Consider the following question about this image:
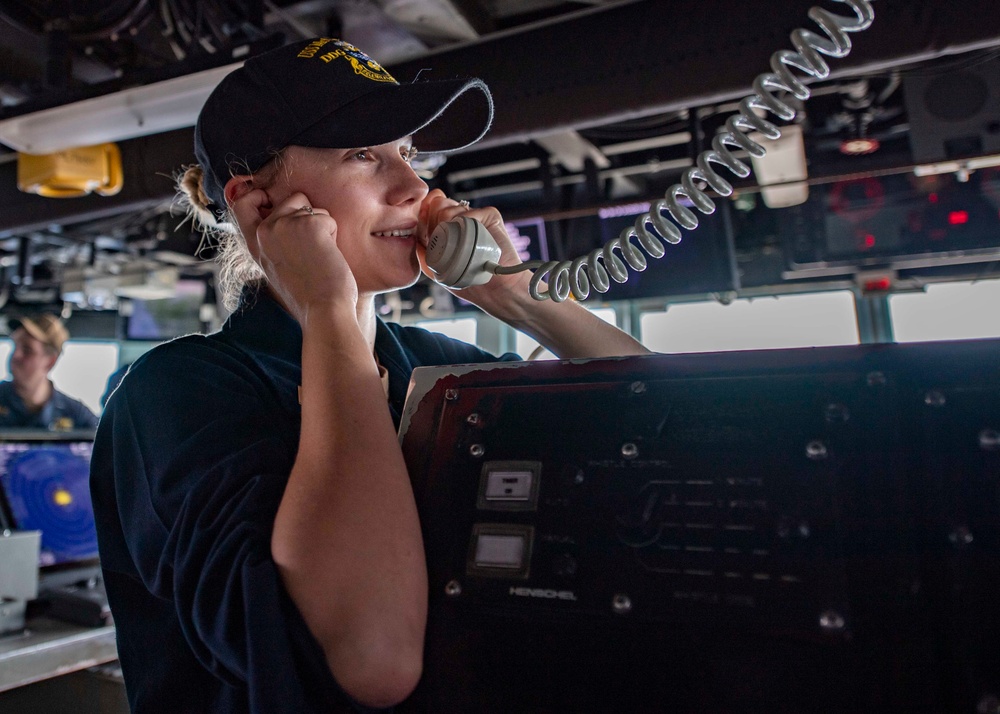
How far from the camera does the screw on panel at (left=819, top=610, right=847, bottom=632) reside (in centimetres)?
45

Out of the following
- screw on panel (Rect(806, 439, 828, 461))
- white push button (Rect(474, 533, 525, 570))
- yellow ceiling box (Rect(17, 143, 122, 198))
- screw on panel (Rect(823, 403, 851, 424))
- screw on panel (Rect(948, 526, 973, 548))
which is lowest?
white push button (Rect(474, 533, 525, 570))

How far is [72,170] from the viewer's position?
2.97 metres

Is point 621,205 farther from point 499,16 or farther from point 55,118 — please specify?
point 55,118

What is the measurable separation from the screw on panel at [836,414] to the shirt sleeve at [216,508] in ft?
1.41

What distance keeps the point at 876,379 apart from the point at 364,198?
0.68m

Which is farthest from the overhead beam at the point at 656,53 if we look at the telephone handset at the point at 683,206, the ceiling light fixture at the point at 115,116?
the telephone handset at the point at 683,206

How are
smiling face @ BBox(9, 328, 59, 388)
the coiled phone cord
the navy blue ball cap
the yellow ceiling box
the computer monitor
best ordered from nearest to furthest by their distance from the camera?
the coiled phone cord → the navy blue ball cap → the computer monitor → the yellow ceiling box → smiling face @ BBox(9, 328, 59, 388)

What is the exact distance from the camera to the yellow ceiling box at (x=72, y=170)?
2934 millimetres

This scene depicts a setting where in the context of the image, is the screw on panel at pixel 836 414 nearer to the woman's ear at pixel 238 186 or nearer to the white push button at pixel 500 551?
the white push button at pixel 500 551

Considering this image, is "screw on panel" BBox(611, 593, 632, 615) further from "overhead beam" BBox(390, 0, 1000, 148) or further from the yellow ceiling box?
the yellow ceiling box

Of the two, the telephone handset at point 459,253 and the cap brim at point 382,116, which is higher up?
the cap brim at point 382,116

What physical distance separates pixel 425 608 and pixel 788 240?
132 inches

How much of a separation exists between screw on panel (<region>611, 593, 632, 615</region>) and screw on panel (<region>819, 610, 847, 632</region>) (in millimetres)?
121

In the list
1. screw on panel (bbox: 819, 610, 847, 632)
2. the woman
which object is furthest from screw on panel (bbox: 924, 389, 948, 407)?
the woman
